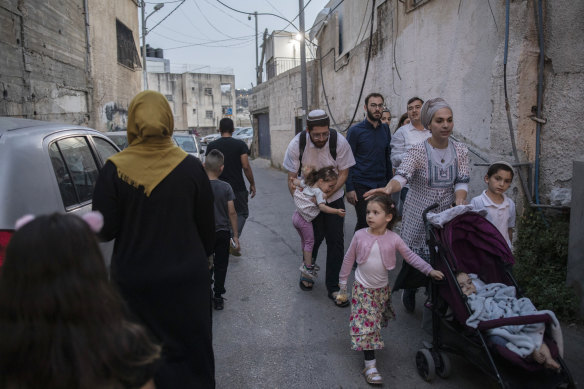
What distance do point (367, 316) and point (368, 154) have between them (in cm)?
229

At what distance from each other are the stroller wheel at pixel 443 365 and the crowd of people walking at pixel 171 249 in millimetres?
438

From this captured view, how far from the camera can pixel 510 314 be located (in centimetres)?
277

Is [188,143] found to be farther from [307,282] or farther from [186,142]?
[307,282]

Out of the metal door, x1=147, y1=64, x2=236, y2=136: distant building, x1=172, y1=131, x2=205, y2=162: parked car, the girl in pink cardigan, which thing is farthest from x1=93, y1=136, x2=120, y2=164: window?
x1=147, y1=64, x2=236, y2=136: distant building

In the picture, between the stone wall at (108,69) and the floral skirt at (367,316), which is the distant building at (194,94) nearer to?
the stone wall at (108,69)

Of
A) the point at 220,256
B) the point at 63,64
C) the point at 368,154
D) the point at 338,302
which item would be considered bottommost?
the point at 338,302

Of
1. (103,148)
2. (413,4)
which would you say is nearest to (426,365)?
(103,148)

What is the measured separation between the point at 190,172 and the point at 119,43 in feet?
58.3

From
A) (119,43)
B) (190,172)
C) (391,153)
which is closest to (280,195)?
(391,153)

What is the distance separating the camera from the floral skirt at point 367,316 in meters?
3.29

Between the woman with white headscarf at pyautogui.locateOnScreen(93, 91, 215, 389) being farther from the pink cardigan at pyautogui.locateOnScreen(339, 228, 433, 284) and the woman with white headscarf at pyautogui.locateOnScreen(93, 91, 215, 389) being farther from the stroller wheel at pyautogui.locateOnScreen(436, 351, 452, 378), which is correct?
the stroller wheel at pyautogui.locateOnScreen(436, 351, 452, 378)

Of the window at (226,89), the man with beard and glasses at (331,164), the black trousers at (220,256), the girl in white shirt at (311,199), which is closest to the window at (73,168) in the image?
the black trousers at (220,256)

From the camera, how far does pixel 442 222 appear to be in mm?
3287

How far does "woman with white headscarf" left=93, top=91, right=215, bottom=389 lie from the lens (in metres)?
2.19
